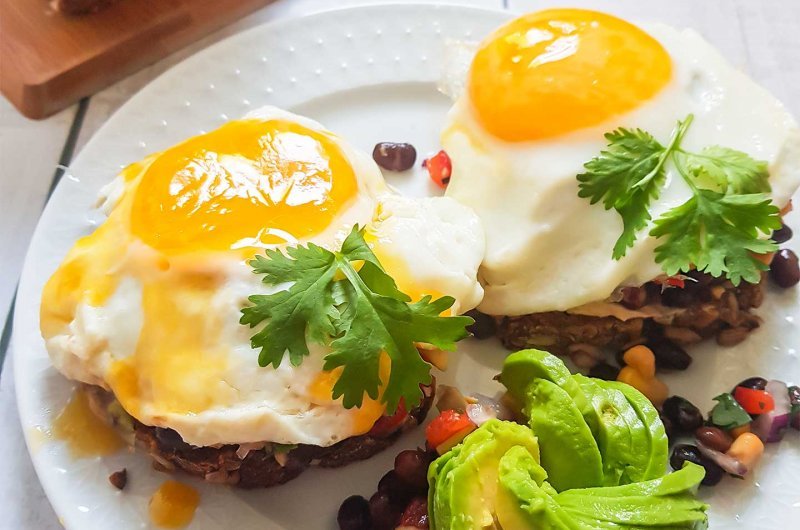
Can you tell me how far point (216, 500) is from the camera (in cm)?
303

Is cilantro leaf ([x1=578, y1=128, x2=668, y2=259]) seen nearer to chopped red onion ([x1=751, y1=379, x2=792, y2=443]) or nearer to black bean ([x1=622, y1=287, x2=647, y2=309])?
black bean ([x1=622, y1=287, x2=647, y2=309])

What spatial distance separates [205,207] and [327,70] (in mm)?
1641

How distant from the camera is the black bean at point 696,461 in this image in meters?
3.04

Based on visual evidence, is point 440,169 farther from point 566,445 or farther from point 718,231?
point 566,445

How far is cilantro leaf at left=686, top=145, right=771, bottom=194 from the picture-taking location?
3.14 m

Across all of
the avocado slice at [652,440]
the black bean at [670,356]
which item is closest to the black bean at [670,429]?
the black bean at [670,356]

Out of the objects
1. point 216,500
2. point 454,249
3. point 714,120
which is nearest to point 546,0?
point 714,120

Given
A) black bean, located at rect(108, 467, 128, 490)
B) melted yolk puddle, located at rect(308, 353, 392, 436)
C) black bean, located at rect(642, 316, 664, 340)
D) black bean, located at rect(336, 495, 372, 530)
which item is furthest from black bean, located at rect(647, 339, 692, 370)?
black bean, located at rect(108, 467, 128, 490)

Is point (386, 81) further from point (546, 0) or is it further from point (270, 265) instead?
point (270, 265)

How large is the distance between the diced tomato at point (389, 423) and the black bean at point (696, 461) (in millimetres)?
1144

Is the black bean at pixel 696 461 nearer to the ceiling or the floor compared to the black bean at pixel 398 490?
nearer to the floor

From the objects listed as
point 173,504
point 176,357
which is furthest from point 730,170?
point 173,504

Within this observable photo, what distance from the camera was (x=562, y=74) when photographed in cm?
335

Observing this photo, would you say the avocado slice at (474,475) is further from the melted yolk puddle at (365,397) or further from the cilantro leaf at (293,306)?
the cilantro leaf at (293,306)
